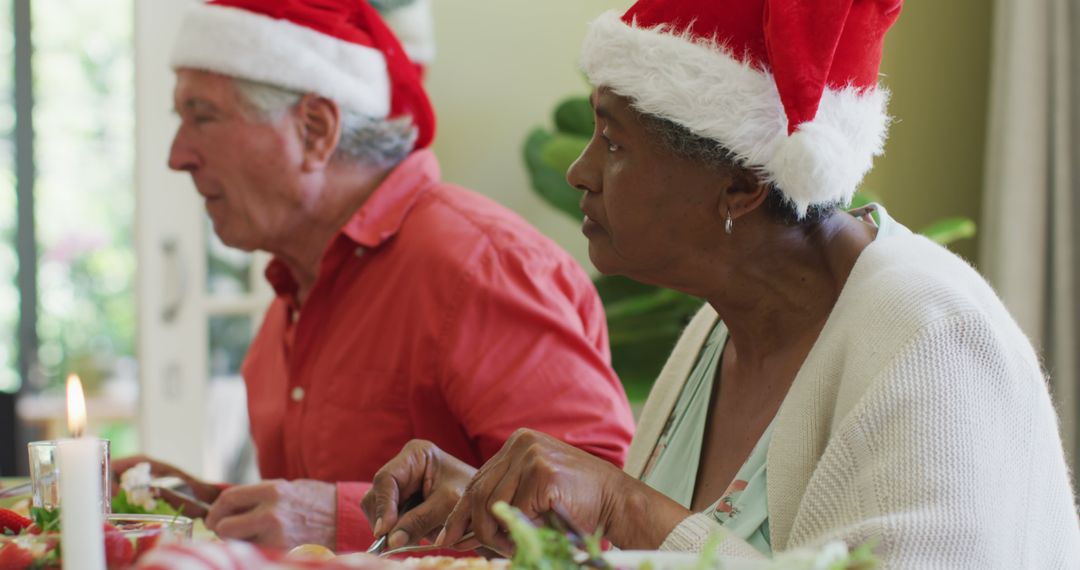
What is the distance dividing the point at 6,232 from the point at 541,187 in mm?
3677

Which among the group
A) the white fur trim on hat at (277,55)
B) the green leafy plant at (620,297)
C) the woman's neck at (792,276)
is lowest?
the green leafy plant at (620,297)

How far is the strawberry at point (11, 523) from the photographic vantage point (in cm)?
93

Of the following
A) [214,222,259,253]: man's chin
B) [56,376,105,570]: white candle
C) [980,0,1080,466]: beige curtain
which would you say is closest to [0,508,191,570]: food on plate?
[56,376,105,570]: white candle

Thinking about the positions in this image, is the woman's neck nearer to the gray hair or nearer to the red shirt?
the red shirt

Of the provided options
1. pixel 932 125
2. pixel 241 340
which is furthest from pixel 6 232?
pixel 932 125

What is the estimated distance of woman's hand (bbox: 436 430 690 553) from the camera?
0.96m

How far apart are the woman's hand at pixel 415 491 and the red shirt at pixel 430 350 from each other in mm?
301

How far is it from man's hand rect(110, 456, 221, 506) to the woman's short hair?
0.72 metres

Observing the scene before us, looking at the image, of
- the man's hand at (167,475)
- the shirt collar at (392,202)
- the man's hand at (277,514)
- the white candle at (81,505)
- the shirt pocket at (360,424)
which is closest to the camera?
the white candle at (81,505)

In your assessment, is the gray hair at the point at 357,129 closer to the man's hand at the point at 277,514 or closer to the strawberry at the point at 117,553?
the man's hand at the point at 277,514

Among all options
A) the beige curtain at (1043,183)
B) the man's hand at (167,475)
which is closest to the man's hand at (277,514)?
the man's hand at (167,475)

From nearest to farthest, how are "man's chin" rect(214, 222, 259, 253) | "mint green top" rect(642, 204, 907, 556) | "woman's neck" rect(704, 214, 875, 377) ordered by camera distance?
1. "mint green top" rect(642, 204, 907, 556)
2. "woman's neck" rect(704, 214, 875, 377)
3. "man's chin" rect(214, 222, 259, 253)

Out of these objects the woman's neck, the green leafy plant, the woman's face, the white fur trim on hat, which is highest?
the white fur trim on hat

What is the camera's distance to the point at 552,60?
311 cm
